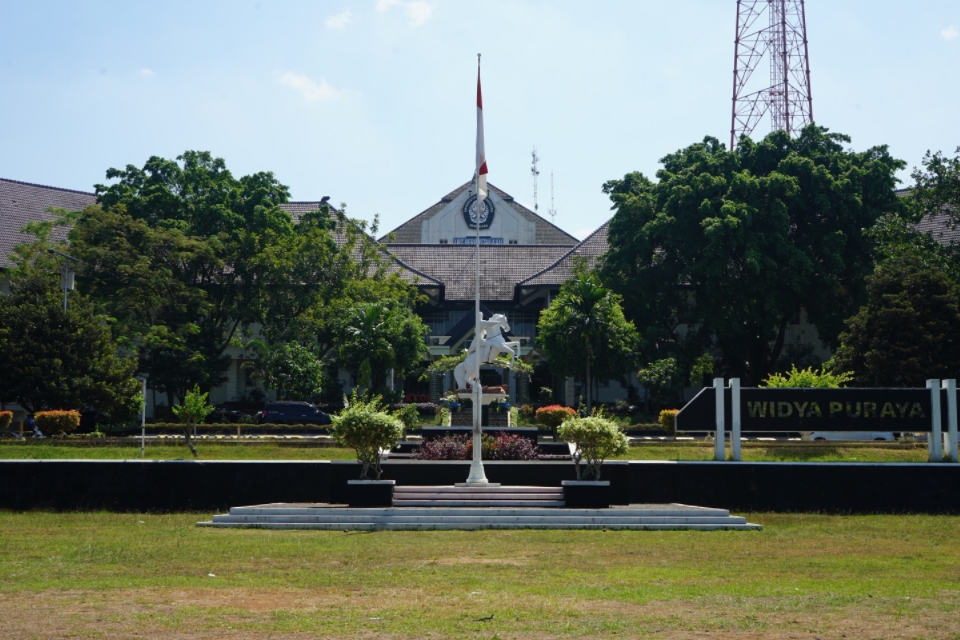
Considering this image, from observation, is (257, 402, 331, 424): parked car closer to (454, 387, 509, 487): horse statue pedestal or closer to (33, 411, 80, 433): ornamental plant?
(33, 411, 80, 433): ornamental plant

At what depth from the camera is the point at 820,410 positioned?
66.5 ft

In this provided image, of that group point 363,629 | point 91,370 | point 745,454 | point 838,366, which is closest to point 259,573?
point 363,629

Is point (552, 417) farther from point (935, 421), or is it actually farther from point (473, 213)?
point (473, 213)

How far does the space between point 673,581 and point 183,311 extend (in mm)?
32638

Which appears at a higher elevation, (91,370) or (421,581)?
(91,370)

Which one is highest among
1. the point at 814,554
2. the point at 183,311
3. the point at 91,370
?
the point at 183,311

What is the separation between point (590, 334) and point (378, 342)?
8.28 metres

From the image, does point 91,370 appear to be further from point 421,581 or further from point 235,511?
point 421,581

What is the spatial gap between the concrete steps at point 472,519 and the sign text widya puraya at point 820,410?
14.9 feet

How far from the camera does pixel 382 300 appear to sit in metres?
42.8

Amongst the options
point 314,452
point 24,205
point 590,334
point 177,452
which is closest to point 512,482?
point 314,452

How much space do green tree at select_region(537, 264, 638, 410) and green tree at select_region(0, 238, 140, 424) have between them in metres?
16.8

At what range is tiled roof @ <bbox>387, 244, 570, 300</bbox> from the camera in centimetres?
5384

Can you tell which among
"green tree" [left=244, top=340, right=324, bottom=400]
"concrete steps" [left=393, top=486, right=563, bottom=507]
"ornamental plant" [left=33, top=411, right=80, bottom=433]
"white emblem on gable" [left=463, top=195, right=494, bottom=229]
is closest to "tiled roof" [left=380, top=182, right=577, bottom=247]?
"white emblem on gable" [left=463, top=195, right=494, bottom=229]
